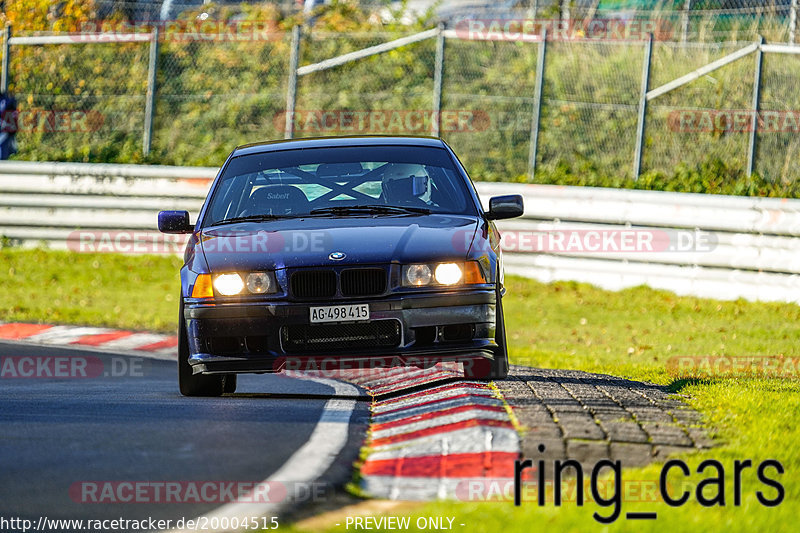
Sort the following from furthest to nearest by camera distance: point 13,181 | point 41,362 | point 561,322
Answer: point 13,181, point 561,322, point 41,362

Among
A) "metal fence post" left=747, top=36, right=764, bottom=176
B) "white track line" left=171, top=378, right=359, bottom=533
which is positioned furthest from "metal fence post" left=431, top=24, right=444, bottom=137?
"white track line" left=171, top=378, right=359, bottom=533

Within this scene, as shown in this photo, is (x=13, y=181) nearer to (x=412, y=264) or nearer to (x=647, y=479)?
(x=412, y=264)

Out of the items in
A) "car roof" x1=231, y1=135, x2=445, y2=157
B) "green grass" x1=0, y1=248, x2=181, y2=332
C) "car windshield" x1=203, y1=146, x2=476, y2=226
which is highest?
"car roof" x1=231, y1=135, x2=445, y2=157

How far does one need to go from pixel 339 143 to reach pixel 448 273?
6.38 feet

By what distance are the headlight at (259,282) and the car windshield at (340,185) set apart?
2.88 ft

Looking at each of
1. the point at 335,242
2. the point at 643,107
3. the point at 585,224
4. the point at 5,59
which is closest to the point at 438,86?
the point at 643,107

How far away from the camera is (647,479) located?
534 cm

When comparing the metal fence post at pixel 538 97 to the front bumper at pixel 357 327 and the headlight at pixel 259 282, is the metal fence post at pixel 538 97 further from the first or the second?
the headlight at pixel 259 282

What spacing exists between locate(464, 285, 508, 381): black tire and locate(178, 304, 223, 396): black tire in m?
1.61

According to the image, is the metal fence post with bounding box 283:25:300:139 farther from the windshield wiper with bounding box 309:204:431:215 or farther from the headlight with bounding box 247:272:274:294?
the headlight with bounding box 247:272:274:294

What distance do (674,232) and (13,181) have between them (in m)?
8.96

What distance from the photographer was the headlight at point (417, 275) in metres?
7.78

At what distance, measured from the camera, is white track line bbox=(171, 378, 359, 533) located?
16.3 feet

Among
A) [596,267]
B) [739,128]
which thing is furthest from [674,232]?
[739,128]
